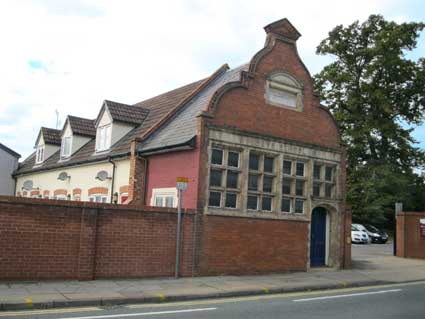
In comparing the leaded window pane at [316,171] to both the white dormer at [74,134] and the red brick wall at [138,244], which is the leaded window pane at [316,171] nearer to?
the red brick wall at [138,244]

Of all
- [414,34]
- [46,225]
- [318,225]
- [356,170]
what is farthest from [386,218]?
[46,225]

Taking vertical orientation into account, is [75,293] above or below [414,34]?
below

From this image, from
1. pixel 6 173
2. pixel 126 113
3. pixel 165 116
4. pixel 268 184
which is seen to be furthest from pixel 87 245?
pixel 6 173

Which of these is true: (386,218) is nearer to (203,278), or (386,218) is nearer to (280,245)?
(280,245)

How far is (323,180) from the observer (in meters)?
18.9

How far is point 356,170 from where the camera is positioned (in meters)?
45.8

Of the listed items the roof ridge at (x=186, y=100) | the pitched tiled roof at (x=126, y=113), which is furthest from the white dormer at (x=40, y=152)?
the roof ridge at (x=186, y=100)

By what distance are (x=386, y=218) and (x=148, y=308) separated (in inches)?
1538

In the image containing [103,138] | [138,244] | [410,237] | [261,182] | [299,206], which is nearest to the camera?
[138,244]

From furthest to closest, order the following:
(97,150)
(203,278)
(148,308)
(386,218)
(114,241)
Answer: (386,218), (97,150), (203,278), (114,241), (148,308)

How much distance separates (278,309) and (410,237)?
59.3 feet

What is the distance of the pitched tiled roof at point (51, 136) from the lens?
29741mm

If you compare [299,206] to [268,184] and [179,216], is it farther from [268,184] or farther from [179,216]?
[179,216]

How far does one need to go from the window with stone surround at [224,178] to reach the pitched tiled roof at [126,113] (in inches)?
275
